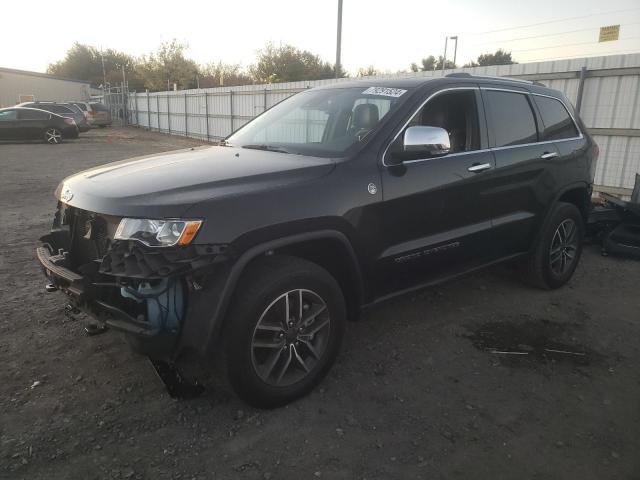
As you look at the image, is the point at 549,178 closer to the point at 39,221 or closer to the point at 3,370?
the point at 3,370

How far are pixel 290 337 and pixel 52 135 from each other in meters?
21.6

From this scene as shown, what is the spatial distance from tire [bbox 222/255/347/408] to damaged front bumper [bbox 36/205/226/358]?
0.22 meters

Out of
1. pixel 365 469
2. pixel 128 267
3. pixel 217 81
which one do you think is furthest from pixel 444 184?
pixel 217 81

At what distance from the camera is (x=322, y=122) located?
3783 millimetres

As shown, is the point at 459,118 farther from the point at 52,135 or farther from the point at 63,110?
the point at 63,110

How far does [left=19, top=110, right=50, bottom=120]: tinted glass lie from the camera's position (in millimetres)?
20094

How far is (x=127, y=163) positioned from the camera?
343 centimetres

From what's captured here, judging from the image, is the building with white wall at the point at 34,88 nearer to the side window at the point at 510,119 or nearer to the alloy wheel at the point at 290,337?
the side window at the point at 510,119

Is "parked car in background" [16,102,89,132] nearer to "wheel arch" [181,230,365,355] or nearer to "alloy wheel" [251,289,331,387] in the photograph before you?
"wheel arch" [181,230,365,355]

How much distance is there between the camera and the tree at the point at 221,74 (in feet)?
180

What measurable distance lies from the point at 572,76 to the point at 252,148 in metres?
7.82

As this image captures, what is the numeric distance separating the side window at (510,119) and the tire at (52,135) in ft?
69.2

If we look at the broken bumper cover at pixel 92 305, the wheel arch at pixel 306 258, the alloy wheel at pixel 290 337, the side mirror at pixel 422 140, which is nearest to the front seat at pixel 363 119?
the side mirror at pixel 422 140

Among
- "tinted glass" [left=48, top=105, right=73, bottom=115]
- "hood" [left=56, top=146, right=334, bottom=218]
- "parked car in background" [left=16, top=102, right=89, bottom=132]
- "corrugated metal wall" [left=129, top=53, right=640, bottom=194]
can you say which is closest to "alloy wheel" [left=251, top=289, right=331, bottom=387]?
"hood" [left=56, top=146, right=334, bottom=218]
